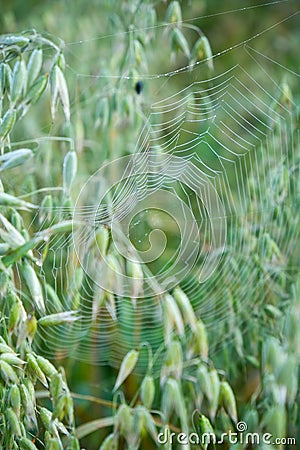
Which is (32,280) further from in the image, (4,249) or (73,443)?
(73,443)

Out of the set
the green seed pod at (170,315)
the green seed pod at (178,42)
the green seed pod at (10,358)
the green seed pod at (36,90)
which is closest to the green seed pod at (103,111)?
the green seed pod at (178,42)

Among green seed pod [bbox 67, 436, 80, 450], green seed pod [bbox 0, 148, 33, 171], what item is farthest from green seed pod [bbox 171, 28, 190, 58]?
green seed pod [bbox 67, 436, 80, 450]

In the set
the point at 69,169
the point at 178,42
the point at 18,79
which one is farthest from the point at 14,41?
the point at 178,42

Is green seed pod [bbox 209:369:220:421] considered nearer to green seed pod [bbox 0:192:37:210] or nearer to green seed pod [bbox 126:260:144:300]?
green seed pod [bbox 126:260:144:300]

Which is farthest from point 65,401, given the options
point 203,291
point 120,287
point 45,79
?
point 203,291

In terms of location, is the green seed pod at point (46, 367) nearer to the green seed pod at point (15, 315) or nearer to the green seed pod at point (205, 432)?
the green seed pod at point (15, 315)
